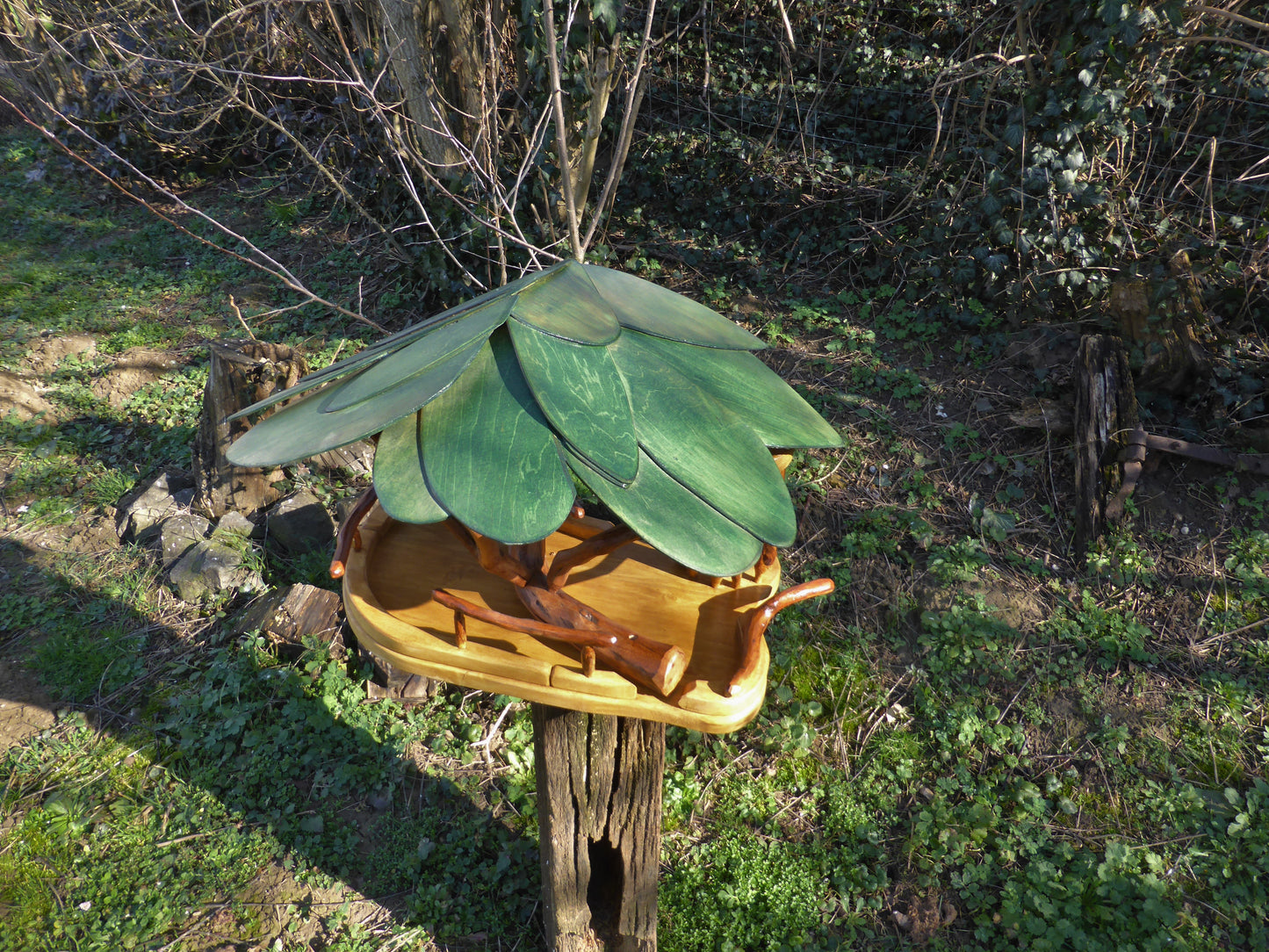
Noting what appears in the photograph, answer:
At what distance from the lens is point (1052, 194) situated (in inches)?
137

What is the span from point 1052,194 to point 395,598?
3.61m

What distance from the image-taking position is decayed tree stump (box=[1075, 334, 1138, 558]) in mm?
2957

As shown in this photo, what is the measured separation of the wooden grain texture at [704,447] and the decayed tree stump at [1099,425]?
2.35 meters

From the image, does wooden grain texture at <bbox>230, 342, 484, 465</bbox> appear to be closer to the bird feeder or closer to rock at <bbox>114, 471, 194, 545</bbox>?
the bird feeder

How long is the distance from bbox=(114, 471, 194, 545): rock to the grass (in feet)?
0.26

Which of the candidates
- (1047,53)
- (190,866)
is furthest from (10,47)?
(1047,53)

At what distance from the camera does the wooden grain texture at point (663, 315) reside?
1.37 meters

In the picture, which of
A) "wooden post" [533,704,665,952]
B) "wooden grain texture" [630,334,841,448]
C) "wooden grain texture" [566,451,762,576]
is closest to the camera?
"wooden grain texture" [566,451,762,576]

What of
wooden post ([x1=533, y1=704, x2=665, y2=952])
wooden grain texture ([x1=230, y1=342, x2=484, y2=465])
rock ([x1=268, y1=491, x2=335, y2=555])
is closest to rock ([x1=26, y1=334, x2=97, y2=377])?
rock ([x1=268, y1=491, x2=335, y2=555])

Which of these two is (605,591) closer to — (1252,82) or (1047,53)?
(1047,53)

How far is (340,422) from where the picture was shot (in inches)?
44.9

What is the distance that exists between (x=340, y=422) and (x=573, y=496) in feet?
1.31

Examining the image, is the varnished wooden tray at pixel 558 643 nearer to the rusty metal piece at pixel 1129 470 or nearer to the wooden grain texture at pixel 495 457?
the wooden grain texture at pixel 495 457

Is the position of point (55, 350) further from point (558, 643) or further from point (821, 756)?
point (821, 756)
